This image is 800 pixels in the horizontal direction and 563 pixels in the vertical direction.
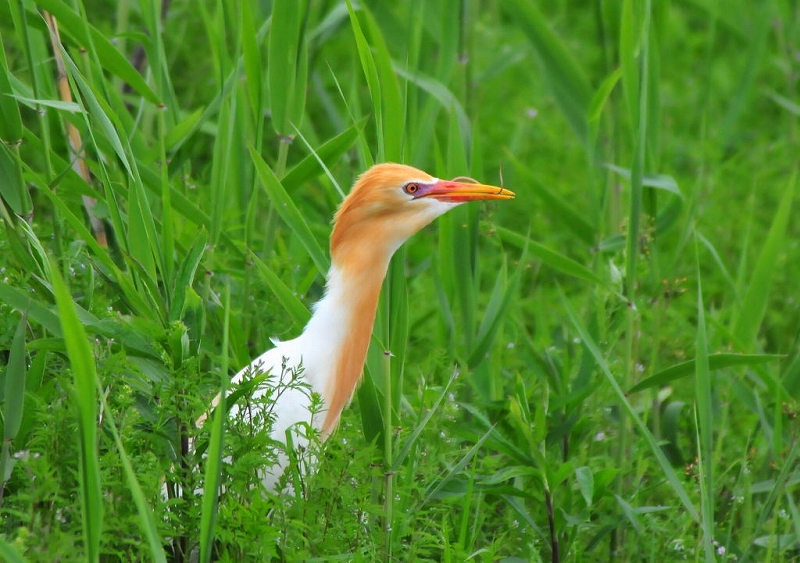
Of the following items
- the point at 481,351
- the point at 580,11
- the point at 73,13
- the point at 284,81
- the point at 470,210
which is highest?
the point at 580,11

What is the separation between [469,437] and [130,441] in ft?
2.26

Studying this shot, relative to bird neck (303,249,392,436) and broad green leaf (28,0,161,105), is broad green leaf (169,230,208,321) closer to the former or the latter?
bird neck (303,249,392,436)

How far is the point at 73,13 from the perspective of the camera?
6.68 feet

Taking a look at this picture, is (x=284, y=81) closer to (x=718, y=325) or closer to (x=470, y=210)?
(x=470, y=210)

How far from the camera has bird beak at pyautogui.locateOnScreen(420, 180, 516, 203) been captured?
1.92 m

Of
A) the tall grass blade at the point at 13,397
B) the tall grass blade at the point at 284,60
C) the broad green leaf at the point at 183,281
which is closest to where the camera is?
the tall grass blade at the point at 13,397

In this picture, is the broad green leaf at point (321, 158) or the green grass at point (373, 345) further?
the broad green leaf at point (321, 158)

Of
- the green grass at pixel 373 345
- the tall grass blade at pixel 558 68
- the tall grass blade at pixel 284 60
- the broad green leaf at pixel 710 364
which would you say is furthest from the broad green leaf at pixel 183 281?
the tall grass blade at pixel 558 68

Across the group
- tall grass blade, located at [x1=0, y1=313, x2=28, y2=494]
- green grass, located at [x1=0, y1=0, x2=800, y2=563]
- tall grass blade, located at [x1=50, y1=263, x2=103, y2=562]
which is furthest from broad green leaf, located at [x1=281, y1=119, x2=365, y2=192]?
tall grass blade, located at [x1=50, y1=263, x2=103, y2=562]

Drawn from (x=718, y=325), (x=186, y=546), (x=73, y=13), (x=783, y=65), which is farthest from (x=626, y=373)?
(x=783, y=65)

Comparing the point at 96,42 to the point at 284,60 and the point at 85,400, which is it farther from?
the point at 85,400

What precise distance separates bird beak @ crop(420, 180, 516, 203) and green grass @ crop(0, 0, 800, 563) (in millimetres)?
94

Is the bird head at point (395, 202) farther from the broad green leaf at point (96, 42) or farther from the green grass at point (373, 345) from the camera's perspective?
the broad green leaf at point (96, 42)

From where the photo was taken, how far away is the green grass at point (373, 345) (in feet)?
5.44
